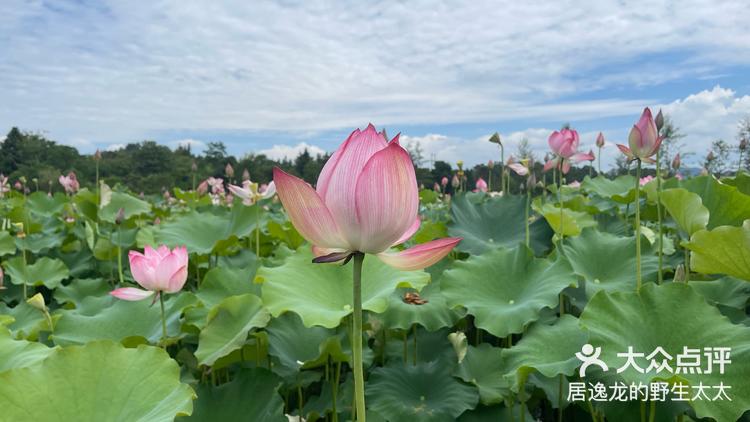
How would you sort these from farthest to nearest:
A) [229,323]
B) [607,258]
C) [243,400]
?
[607,258] < [229,323] < [243,400]

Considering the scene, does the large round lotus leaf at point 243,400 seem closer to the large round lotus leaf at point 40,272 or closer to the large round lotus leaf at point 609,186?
the large round lotus leaf at point 40,272

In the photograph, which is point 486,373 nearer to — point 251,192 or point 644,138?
point 644,138

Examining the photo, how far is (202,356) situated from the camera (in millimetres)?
1289

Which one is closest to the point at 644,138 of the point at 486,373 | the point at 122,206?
the point at 486,373

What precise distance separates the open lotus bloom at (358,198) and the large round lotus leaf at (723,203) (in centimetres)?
124

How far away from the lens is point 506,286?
1.53 m

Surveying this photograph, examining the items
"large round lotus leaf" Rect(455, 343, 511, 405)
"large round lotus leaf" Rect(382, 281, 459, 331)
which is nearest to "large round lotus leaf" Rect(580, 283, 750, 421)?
"large round lotus leaf" Rect(455, 343, 511, 405)

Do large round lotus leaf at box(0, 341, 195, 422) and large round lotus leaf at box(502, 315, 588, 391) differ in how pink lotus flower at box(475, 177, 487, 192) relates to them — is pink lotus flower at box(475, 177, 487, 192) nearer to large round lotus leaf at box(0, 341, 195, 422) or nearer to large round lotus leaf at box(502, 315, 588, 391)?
large round lotus leaf at box(502, 315, 588, 391)

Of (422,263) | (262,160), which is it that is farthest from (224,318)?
(262,160)

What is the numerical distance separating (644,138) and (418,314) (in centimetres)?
71

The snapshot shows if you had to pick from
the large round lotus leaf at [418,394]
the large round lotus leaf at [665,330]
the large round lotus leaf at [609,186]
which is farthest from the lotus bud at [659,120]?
the large round lotus leaf at [609,186]

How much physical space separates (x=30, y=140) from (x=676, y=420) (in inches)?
1113

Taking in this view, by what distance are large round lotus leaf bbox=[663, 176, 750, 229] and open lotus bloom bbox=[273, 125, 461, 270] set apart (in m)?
1.24

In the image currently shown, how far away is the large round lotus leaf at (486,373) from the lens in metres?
1.33
